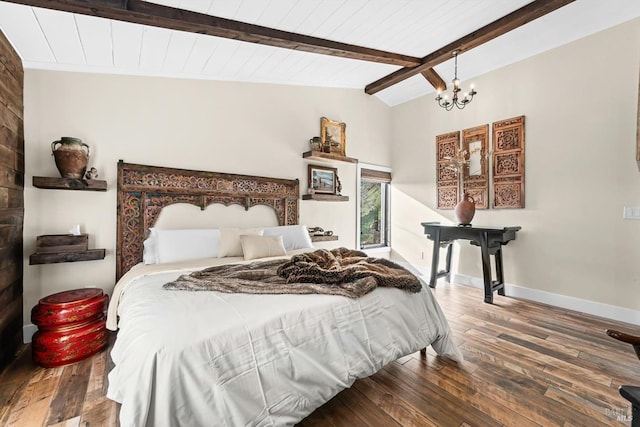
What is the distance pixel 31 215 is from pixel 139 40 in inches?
68.8

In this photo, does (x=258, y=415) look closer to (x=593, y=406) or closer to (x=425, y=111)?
(x=593, y=406)

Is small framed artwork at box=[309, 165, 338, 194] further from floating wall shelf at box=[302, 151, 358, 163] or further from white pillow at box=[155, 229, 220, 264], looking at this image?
white pillow at box=[155, 229, 220, 264]

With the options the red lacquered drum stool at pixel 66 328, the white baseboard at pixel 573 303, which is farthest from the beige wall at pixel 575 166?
the red lacquered drum stool at pixel 66 328

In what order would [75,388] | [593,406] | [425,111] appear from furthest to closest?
[425,111], [75,388], [593,406]

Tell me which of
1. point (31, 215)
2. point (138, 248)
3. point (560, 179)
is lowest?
point (138, 248)

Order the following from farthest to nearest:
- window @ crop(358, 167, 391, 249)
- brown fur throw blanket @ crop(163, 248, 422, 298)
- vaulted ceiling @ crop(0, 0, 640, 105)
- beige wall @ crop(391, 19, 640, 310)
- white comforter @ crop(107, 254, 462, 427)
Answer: window @ crop(358, 167, 391, 249), beige wall @ crop(391, 19, 640, 310), vaulted ceiling @ crop(0, 0, 640, 105), brown fur throw blanket @ crop(163, 248, 422, 298), white comforter @ crop(107, 254, 462, 427)

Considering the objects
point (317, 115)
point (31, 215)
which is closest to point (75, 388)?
point (31, 215)

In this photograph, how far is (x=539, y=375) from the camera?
6.29 ft

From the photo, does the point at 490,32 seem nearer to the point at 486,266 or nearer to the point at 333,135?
the point at 333,135

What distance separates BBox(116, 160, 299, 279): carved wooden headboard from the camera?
280 cm

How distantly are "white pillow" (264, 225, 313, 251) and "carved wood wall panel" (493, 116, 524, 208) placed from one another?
2.61 metres

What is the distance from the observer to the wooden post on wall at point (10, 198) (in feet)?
6.61

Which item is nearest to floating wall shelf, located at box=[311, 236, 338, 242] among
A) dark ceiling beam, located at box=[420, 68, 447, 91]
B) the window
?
the window

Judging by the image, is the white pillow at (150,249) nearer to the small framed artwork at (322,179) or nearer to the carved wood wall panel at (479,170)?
the small framed artwork at (322,179)
